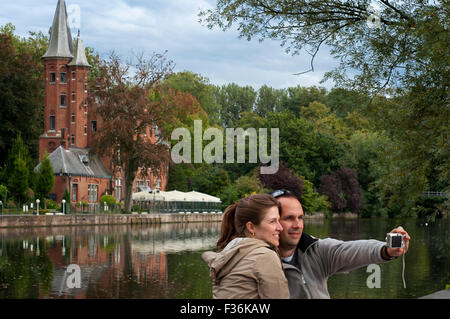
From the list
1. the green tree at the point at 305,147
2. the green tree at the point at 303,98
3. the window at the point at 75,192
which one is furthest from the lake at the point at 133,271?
the green tree at the point at 303,98

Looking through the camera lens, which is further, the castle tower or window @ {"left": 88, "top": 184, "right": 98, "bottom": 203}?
the castle tower

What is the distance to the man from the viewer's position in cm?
395

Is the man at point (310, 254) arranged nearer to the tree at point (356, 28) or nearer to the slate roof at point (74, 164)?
the tree at point (356, 28)

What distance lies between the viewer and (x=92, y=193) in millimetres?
54938

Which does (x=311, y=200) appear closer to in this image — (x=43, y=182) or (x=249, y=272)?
(x=43, y=182)

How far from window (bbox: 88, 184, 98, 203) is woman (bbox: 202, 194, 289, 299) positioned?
51.8 m

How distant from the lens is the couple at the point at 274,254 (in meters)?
3.31

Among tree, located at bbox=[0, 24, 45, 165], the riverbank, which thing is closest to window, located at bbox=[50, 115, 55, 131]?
tree, located at bbox=[0, 24, 45, 165]

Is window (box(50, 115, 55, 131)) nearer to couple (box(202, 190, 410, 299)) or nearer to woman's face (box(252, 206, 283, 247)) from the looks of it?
couple (box(202, 190, 410, 299))

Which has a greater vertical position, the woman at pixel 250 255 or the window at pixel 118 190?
the woman at pixel 250 255

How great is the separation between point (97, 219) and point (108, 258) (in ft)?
69.4

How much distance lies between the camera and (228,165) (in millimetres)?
67062
